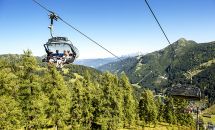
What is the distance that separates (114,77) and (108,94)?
7536 millimetres

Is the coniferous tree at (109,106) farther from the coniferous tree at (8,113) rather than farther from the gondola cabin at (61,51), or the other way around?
the gondola cabin at (61,51)

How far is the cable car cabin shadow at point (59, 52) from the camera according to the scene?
24.6m

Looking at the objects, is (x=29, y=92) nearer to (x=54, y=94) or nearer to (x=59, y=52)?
(x=54, y=94)

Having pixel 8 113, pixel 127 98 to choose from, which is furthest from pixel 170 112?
pixel 8 113

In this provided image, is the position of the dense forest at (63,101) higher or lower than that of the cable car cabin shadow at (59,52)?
lower

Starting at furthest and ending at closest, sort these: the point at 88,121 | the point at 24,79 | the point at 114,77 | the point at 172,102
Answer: the point at 172,102 < the point at 114,77 < the point at 88,121 < the point at 24,79

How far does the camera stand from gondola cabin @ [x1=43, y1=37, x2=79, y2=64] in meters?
24.6

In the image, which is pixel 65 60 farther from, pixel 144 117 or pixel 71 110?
pixel 144 117

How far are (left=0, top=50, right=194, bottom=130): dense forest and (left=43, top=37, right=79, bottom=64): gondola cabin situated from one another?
10.6m

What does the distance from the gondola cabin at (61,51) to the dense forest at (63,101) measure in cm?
1065

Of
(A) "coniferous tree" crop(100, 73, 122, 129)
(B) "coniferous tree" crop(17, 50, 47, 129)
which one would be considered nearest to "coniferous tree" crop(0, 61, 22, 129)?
(B) "coniferous tree" crop(17, 50, 47, 129)

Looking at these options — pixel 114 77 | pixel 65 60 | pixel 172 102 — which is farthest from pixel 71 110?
pixel 172 102

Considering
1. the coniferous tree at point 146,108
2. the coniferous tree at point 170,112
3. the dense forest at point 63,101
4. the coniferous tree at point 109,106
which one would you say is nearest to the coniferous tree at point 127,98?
the dense forest at point 63,101

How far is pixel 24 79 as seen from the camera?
43.7m
